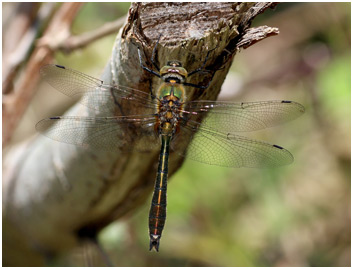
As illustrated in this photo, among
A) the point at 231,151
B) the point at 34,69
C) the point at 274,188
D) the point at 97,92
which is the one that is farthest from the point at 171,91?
the point at 274,188

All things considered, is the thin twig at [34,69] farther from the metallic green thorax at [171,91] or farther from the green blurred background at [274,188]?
the metallic green thorax at [171,91]

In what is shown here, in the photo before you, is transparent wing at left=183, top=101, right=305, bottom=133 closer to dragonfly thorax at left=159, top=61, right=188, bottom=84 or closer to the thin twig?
dragonfly thorax at left=159, top=61, right=188, bottom=84

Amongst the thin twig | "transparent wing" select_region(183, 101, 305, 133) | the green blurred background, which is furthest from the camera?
the green blurred background

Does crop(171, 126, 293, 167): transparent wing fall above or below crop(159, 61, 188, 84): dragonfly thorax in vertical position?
below

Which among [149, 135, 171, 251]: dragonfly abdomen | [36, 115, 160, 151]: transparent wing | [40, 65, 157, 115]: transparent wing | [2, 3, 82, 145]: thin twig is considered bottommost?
[149, 135, 171, 251]: dragonfly abdomen

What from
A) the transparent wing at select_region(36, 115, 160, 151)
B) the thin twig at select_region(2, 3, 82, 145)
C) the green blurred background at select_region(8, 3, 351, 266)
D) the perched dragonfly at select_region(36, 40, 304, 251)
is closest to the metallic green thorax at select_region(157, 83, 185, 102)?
the perched dragonfly at select_region(36, 40, 304, 251)

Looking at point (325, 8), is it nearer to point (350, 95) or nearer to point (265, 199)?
point (350, 95)

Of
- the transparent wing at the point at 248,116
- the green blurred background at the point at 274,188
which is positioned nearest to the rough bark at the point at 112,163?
the transparent wing at the point at 248,116
